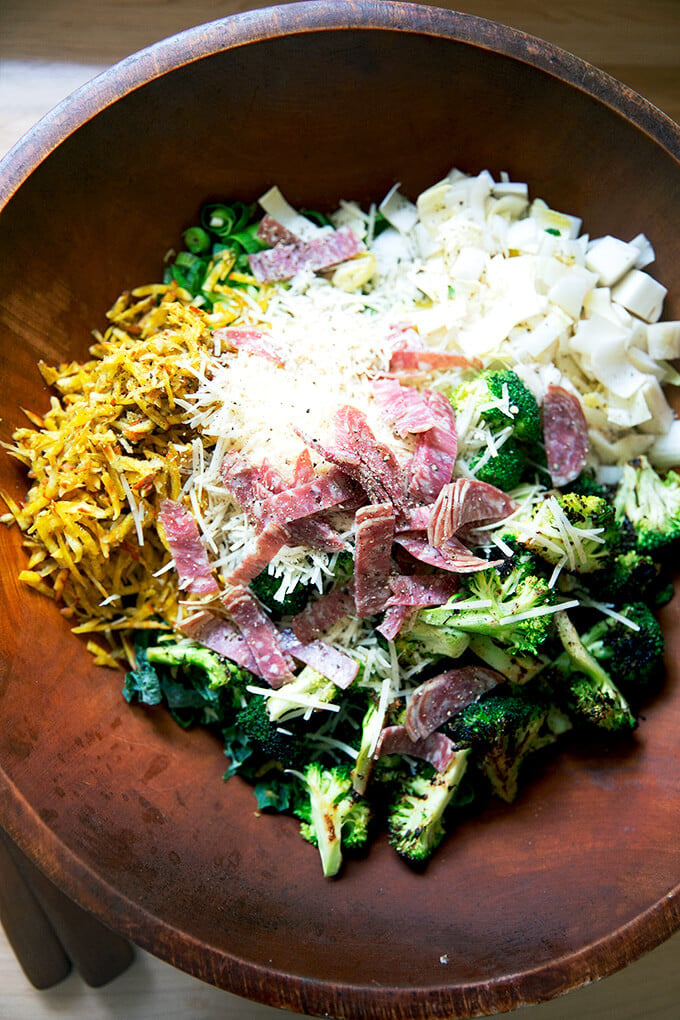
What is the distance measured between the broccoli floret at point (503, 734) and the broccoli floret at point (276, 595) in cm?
51

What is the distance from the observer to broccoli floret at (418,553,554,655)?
6.54ft

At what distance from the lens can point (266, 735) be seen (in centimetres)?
209

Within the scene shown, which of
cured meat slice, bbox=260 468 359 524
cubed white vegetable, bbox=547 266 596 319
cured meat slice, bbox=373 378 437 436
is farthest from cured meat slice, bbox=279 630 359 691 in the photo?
cubed white vegetable, bbox=547 266 596 319

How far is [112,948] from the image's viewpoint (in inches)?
92.5

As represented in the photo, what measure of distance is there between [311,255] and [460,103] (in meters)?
0.61

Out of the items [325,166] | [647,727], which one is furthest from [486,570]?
[325,166]

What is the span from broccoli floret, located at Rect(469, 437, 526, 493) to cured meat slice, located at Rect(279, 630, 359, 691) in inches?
23.7

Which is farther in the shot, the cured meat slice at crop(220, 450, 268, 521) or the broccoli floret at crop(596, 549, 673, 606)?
the broccoli floret at crop(596, 549, 673, 606)

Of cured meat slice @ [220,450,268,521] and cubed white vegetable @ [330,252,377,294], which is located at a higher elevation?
cubed white vegetable @ [330,252,377,294]

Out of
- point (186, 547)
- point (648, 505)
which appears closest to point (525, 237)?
point (648, 505)

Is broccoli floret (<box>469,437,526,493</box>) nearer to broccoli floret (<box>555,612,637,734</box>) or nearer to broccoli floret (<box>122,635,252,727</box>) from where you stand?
broccoli floret (<box>555,612,637,734</box>)

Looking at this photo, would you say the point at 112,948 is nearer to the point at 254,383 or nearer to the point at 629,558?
the point at 254,383

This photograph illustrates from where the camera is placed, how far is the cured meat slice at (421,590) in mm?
2033

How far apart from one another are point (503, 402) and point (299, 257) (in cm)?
81
